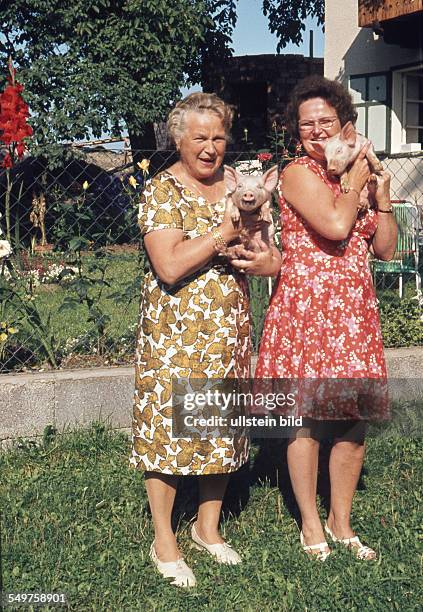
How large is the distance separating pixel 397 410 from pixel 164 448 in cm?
251

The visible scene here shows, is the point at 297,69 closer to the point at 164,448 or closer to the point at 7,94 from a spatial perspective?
the point at 7,94

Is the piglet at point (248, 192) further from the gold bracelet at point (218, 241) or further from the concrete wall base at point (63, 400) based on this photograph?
the concrete wall base at point (63, 400)

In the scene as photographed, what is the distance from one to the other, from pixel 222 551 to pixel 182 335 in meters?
0.92

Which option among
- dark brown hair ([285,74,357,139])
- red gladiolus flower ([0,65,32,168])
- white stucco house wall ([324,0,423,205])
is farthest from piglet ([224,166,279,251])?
white stucco house wall ([324,0,423,205])

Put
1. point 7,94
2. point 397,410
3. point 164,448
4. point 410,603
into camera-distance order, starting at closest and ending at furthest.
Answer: point 410,603 < point 164,448 < point 7,94 < point 397,410

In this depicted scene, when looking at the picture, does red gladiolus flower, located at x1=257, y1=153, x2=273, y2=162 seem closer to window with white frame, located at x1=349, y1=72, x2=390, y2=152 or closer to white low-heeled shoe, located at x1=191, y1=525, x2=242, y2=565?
white low-heeled shoe, located at x1=191, y1=525, x2=242, y2=565

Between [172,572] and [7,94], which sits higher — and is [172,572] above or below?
below

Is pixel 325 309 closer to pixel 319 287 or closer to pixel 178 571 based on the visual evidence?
pixel 319 287

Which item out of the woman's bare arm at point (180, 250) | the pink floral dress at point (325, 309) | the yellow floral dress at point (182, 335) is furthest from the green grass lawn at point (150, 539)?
the woman's bare arm at point (180, 250)

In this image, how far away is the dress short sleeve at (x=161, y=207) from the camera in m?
3.08

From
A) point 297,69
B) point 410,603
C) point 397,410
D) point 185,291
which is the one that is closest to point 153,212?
point 185,291

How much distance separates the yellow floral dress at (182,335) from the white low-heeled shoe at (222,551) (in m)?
0.37

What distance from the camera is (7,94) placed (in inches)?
185

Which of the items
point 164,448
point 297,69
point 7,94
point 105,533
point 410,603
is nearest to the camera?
point 410,603
